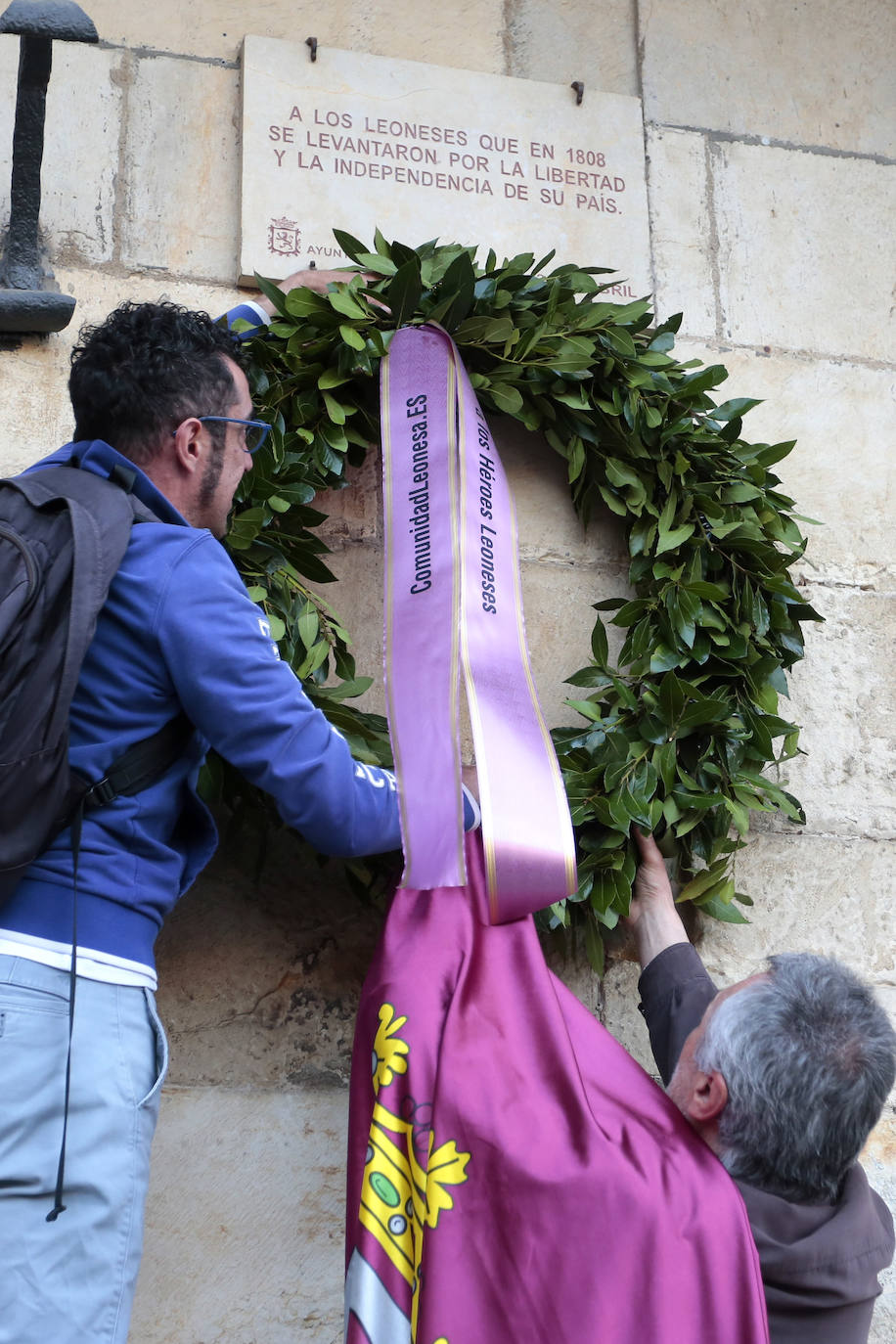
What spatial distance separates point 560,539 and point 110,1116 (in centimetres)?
161

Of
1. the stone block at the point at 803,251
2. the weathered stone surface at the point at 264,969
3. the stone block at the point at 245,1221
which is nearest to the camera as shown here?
the stone block at the point at 245,1221

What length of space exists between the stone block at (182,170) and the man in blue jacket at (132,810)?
833 mm

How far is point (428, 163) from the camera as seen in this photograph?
3018mm

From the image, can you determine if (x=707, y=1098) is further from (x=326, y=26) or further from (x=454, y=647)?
(x=326, y=26)

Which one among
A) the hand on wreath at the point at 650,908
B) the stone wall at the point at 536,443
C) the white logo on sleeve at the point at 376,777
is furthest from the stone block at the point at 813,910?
the white logo on sleeve at the point at 376,777

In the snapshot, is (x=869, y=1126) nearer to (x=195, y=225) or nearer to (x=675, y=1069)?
(x=675, y=1069)

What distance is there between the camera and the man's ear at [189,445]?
1.95 m

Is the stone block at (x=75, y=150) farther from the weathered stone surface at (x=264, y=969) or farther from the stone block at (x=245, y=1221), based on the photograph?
the stone block at (x=245, y=1221)

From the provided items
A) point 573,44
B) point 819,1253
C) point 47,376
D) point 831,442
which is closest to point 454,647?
point 819,1253

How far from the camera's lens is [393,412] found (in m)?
2.40

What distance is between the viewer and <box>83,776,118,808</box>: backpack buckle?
170 centimetres

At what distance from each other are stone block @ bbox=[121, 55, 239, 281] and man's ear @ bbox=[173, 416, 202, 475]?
1005mm

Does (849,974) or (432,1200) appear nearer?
(432,1200)

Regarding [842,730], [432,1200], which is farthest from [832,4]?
[432,1200]
